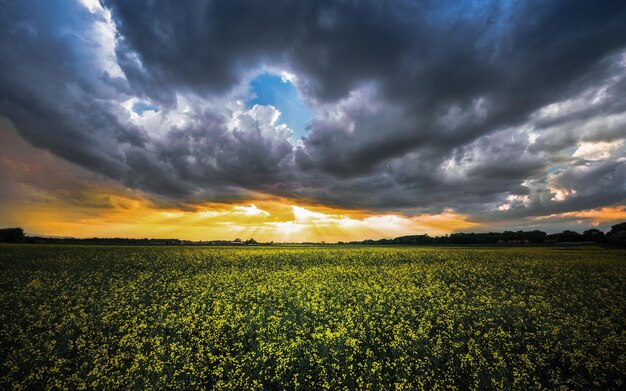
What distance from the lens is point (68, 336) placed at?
1071 cm

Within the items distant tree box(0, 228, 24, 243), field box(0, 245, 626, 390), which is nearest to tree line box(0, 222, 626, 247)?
distant tree box(0, 228, 24, 243)

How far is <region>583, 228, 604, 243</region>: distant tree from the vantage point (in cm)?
8881

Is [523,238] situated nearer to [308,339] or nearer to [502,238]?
[502,238]

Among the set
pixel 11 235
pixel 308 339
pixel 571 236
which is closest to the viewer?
pixel 308 339

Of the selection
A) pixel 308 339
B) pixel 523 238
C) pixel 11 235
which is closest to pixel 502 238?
pixel 523 238

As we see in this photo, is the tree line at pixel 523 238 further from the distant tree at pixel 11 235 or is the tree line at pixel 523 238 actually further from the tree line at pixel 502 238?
the distant tree at pixel 11 235

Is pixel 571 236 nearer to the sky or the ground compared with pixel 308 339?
nearer to the sky

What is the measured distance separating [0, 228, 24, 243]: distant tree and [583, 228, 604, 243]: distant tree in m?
192

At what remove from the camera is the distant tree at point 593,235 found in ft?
291

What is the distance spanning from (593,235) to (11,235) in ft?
647

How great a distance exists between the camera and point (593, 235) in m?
91.7

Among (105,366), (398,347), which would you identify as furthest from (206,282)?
(398,347)

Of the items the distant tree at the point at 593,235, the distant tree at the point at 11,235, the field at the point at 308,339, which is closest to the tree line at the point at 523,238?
the distant tree at the point at 593,235

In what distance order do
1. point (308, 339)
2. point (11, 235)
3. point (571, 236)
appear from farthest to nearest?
point (571, 236) < point (11, 235) < point (308, 339)
